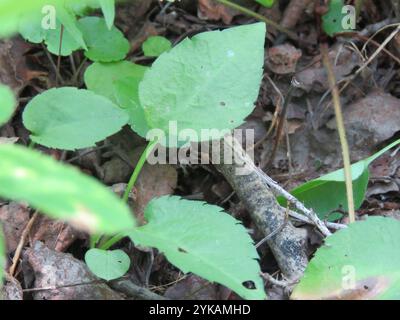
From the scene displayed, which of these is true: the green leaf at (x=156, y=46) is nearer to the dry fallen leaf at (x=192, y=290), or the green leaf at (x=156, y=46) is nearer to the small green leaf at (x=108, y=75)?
the small green leaf at (x=108, y=75)

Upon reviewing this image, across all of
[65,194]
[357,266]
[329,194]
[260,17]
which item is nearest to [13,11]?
[65,194]

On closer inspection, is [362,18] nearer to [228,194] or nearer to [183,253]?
[228,194]

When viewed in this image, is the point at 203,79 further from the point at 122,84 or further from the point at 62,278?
the point at 62,278

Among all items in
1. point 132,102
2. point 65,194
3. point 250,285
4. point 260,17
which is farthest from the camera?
point 260,17

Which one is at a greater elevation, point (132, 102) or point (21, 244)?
point (132, 102)

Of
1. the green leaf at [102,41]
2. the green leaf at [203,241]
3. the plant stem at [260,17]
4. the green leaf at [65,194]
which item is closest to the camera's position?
the green leaf at [65,194]

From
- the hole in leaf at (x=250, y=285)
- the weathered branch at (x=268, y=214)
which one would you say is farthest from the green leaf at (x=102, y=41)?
the hole in leaf at (x=250, y=285)
